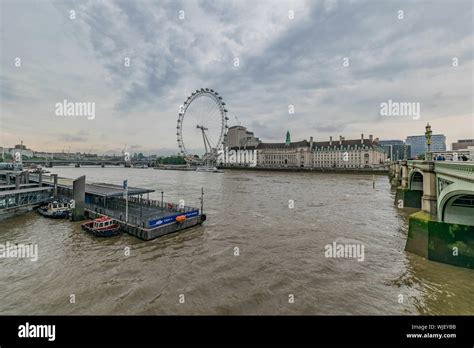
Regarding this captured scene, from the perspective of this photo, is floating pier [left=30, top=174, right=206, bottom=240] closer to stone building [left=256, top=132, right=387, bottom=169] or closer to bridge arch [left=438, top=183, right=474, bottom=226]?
bridge arch [left=438, top=183, right=474, bottom=226]

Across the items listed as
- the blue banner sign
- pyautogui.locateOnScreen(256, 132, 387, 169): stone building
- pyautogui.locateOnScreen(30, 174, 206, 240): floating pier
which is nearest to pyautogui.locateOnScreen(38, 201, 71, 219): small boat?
pyautogui.locateOnScreen(30, 174, 206, 240): floating pier

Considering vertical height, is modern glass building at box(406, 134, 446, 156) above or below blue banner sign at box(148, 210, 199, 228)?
above

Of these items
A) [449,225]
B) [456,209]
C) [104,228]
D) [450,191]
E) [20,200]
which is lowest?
[104,228]

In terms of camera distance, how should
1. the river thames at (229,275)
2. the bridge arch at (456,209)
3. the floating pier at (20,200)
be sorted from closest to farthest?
the river thames at (229,275) → the bridge arch at (456,209) → the floating pier at (20,200)

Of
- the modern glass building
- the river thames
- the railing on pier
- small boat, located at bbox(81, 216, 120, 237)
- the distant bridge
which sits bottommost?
the river thames

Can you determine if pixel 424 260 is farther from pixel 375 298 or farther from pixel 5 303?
pixel 5 303

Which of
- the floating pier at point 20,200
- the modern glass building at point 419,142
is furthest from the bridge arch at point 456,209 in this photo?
the modern glass building at point 419,142

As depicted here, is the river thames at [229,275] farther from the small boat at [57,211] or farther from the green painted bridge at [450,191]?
the small boat at [57,211]

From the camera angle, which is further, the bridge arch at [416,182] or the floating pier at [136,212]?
the bridge arch at [416,182]

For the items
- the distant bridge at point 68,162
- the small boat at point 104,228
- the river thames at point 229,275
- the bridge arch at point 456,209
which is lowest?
the river thames at point 229,275

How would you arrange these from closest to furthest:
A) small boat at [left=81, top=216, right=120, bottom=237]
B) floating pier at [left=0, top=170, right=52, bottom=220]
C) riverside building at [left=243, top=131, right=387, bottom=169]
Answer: small boat at [left=81, top=216, right=120, bottom=237] < floating pier at [left=0, top=170, right=52, bottom=220] < riverside building at [left=243, top=131, right=387, bottom=169]

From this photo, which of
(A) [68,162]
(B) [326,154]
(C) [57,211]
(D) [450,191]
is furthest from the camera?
(A) [68,162]

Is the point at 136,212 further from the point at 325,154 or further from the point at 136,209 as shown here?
the point at 325,154

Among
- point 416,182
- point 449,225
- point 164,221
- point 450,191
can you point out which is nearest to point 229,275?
point 164,221
